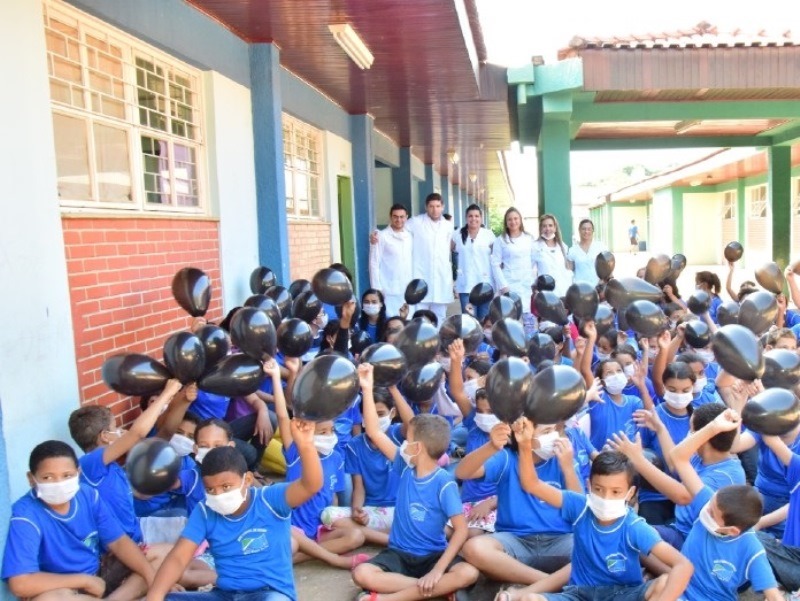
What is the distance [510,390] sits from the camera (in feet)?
10.1

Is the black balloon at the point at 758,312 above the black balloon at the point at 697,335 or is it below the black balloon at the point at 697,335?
above

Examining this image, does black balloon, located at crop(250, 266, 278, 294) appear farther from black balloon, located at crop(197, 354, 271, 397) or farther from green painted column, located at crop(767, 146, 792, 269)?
green painted column, located at crop(767, 146, 792, 269)

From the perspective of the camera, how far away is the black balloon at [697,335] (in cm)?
482

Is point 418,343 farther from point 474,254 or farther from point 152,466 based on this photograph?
point 474,254

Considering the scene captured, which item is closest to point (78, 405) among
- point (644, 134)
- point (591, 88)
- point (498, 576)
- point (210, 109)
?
point (498, 576)

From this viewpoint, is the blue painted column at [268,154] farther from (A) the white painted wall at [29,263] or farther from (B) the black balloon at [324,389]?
(B) the black balloon at [324,389]

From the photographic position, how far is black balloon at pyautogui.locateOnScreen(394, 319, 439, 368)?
390 centimetres

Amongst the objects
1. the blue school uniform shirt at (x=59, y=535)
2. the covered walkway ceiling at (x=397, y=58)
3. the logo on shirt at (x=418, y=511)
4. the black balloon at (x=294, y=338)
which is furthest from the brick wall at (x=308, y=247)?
the blue school uniform shirt at (x=59, y=535)

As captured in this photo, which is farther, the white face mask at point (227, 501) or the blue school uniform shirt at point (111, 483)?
the blue school uniform shirt at point (111, 483)

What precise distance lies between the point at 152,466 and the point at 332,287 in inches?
93.3

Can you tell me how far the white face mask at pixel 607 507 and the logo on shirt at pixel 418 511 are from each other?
818 mm

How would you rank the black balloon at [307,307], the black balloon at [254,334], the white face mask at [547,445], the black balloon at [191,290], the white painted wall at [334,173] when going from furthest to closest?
1. the white painted wall at [334,173]
2. the black balloon at [307,307]
3. the black balloon at [191,290]
4. the black balloon at [254,334]
5. the white face mask at [547,445]

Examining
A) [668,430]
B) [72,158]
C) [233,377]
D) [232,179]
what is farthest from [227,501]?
[232,179]

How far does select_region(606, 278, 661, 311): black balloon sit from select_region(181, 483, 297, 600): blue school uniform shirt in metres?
2.89
